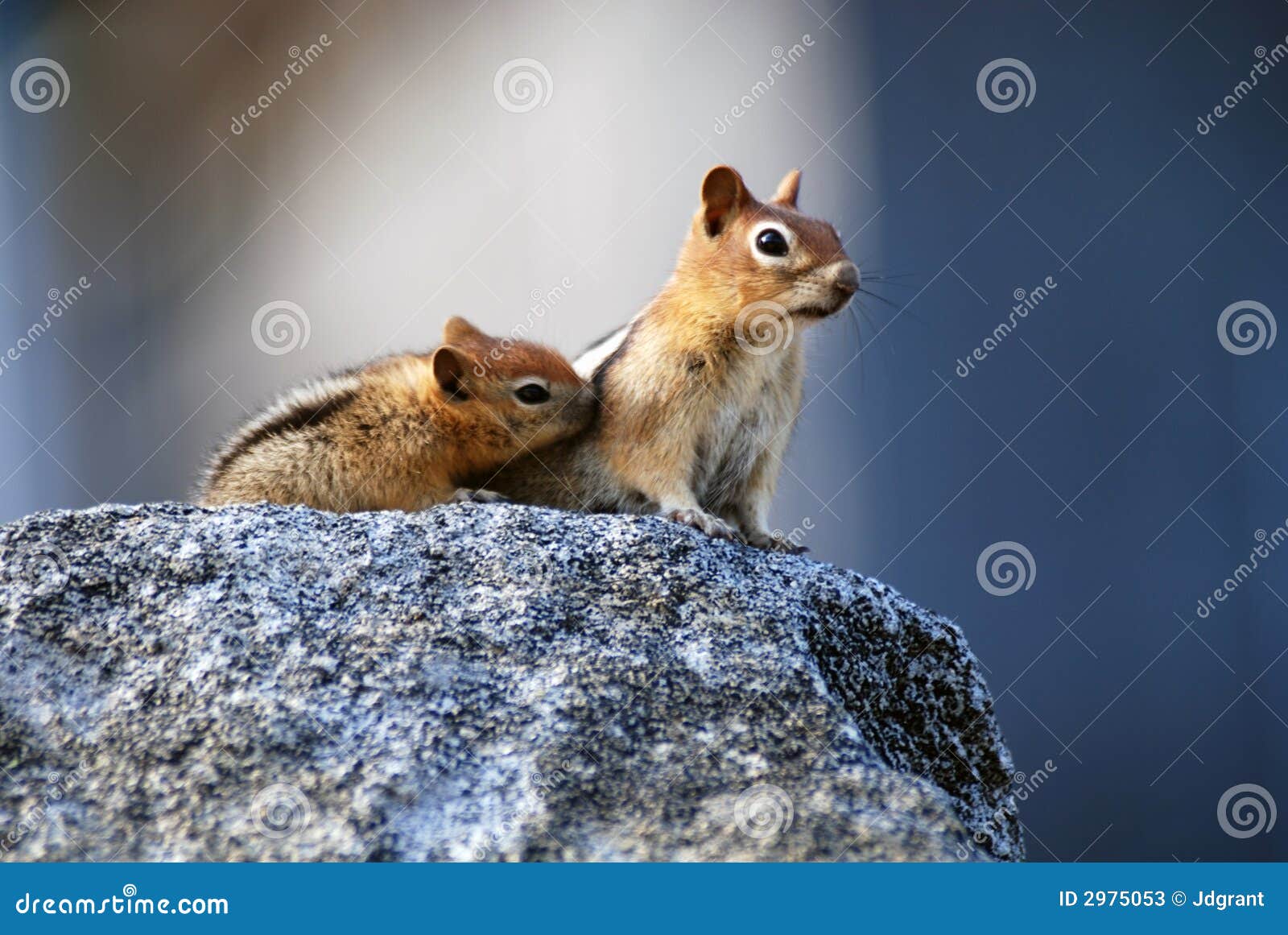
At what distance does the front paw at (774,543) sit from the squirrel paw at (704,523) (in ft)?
0.35

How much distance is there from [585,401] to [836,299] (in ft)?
2.30

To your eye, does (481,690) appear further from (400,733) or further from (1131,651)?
(1131,651)

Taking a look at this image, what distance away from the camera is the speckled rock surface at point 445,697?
78.4 inches

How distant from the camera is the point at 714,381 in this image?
3438 mm

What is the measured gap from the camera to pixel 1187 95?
18.7 feet

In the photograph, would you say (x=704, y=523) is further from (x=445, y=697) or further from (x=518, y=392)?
(x=445, y=697)

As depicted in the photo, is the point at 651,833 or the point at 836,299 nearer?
the point at 651,833

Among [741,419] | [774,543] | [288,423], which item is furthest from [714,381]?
[288,423]

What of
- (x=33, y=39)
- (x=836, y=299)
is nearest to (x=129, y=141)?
(x=33, y=39)

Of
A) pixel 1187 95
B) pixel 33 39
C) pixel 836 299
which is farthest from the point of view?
pixel 33 39

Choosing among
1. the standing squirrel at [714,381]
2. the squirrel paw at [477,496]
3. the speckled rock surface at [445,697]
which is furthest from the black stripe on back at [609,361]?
the speckled rock surface at [445,697]

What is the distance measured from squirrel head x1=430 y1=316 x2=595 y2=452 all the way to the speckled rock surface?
2.67ft

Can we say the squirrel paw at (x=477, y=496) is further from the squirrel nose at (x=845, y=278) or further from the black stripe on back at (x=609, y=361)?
the squirrel nose at (x=845, y=278)

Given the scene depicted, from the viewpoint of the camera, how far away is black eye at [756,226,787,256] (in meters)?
3.36
